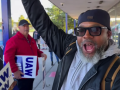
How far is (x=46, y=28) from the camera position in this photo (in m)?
1.54

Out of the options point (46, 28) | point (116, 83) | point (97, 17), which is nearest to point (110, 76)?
point (116, 83)

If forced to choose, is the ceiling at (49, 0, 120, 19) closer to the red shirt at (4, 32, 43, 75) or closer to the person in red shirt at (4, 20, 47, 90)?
the person in red shirt at (4, 20, 47, 90)

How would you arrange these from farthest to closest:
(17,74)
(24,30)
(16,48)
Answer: (24,30) < (16,48) < (17,74)

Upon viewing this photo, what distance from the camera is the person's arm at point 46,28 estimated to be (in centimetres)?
150

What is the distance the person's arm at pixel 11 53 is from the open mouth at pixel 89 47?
157 centimetres

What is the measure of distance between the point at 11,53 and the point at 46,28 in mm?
1100

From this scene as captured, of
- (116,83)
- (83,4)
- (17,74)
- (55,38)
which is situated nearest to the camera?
(116,83)

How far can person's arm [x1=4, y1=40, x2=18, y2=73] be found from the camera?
227 centimetres

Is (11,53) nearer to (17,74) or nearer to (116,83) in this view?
(17,74)

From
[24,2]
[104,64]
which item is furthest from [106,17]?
[24,2]

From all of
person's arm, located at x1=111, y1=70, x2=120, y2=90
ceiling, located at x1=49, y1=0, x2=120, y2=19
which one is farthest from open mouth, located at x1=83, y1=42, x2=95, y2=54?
ceiling, located at x1=49, y1=0, x2=120, y2=19

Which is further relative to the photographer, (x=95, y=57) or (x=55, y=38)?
(x=55, y=38)

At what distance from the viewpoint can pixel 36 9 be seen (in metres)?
1.50

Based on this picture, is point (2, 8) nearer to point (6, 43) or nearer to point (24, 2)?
point (6, 43)
